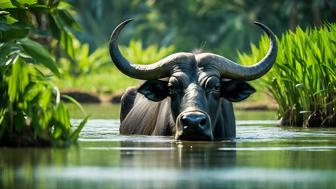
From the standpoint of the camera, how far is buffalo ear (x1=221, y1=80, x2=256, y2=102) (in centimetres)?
1593

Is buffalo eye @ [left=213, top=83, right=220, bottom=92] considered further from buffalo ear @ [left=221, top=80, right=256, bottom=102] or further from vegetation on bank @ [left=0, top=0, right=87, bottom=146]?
vegetation on bank @ [left=0, top=0, right=87, bottom=146]

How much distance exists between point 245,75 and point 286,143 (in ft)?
6.90

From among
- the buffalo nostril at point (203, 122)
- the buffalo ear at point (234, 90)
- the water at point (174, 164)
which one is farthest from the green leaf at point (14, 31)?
the buffalo ear at point (234, 90)

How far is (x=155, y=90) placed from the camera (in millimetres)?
16000

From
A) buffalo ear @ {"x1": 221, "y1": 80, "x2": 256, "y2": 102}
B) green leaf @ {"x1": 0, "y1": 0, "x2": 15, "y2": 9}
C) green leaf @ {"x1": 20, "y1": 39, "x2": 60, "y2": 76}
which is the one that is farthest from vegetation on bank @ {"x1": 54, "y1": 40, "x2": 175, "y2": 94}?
green leaf @ {"x1": 20, "y1": 39, "x2": 60, "y2": 76}

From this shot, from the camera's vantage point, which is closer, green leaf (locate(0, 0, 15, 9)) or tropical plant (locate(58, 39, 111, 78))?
green leaf (locate(0, 0, 15, 9))

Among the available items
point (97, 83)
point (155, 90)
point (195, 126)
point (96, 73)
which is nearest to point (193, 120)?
point (195, 126)

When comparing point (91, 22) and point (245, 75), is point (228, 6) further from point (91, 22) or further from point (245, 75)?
point (245, 75)

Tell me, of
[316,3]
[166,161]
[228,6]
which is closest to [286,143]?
[166,161]

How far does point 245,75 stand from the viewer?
54.0 ft

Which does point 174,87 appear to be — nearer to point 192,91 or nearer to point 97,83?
point 192,91

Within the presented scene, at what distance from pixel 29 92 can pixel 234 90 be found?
4153 mm

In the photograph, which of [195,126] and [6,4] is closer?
[6,4]

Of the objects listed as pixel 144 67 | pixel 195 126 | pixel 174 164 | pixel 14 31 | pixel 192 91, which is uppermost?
pixel 14 31
